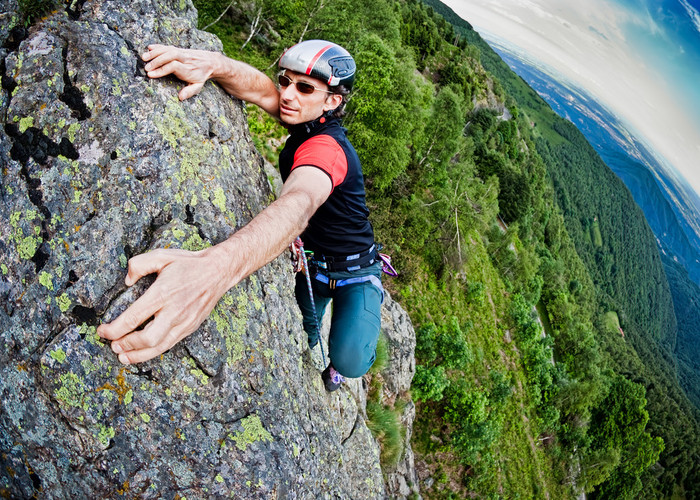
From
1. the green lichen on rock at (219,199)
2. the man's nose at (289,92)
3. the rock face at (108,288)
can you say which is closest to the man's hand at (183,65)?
the rock face at (108,288)

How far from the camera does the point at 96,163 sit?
3561mm

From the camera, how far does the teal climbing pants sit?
18.4 feet

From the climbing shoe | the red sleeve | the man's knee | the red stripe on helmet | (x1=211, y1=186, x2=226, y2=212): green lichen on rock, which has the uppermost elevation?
the red stripe on helmet

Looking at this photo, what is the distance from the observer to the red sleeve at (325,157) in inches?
153

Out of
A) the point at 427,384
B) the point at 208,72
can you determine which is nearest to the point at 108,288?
the point at 208,72

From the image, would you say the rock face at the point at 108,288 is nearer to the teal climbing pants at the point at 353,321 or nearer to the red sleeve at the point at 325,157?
the red sleeve at the point at 325,157

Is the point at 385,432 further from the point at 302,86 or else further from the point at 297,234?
the point at 302,86

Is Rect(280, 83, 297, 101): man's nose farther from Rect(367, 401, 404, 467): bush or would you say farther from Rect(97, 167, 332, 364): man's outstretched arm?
Rect(367, 401, 404, 467): bush

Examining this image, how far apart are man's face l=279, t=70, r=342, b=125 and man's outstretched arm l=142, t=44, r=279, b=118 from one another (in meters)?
0.47

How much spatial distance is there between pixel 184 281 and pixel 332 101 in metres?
3.14

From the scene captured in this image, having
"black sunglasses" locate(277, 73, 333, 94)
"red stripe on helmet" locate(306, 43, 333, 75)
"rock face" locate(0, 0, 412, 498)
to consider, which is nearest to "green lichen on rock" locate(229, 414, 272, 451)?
"rock face" locate(0, 0, 412, 498)

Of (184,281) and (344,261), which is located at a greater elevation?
(184,281)

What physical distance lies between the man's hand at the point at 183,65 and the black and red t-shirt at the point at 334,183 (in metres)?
1.22

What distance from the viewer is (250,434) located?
13.0 ft
